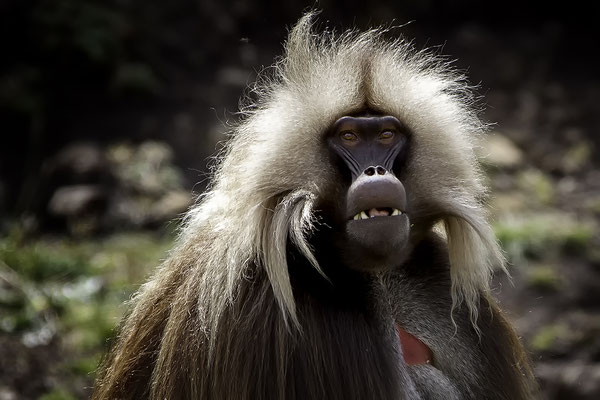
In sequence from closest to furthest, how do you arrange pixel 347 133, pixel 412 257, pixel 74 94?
pixel 347 133
pixel 412 257
pixel 74 94

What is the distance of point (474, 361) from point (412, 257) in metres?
0.54

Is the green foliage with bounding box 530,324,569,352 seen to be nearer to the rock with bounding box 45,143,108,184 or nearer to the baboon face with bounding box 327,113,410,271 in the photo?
the baboon face with bounding box 327,113,410,271

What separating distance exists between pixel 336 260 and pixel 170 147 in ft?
21.4

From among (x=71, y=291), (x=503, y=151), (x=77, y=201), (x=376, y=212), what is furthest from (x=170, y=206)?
(x=376, y=212)

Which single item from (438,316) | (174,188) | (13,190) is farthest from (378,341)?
(13,190)

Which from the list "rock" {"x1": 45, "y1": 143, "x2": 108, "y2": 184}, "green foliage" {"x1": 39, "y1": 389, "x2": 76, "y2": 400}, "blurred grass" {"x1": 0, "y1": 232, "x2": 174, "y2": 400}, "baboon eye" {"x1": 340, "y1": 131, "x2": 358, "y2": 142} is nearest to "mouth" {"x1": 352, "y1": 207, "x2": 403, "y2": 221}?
"baboon eye" {"x1": 340, "y1": 131, "x2": 358, "y2": 142}

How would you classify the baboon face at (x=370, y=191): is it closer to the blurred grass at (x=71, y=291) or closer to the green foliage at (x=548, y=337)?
the blurred grass at (x=71, y=291)

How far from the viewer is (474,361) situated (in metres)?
3.71

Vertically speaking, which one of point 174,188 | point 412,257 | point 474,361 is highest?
point 174,188

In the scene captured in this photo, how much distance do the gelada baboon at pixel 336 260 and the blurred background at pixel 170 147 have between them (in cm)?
278

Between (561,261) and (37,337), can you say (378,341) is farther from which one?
(561,261)

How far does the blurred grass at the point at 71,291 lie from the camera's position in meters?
6.42

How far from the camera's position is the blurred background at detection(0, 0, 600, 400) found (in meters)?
6.94

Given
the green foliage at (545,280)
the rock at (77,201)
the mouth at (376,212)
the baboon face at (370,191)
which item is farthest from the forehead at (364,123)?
the rock at (77,201)
